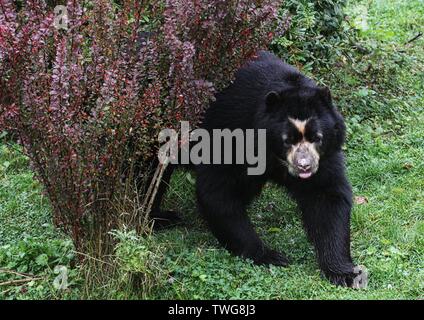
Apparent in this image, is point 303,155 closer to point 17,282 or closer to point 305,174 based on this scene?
point 305,174

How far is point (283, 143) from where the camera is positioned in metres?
5.34

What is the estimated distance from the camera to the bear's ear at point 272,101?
17.6 feet

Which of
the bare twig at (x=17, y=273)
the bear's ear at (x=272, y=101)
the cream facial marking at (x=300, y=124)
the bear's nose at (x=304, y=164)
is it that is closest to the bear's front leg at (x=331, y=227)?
the bear's nose at (x=304, y=164)

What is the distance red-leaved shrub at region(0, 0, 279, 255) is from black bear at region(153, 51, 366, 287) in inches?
22.7

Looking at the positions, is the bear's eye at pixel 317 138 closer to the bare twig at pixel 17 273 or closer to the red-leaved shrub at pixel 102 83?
the red-leaved shrub at pixel 102 83

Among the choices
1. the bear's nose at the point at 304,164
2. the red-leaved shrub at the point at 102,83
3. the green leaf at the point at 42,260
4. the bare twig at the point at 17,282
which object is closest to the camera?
the red-leaved shrub at the point at 102,83

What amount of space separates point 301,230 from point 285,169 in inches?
34.5

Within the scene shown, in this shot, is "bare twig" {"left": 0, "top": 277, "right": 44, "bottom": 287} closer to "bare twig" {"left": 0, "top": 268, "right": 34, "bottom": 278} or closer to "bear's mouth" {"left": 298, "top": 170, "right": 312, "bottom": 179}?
"bare twig" {"left": 0, "top": 268, "right": 34, "bottom": 278}

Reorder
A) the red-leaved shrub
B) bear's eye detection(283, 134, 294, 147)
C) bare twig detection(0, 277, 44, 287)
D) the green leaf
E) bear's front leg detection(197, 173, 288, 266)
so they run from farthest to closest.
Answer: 1. bear's front leg detection(197, 173, 288, 266)
2. bear's eye detection(283, 134, 294, 147)
3. the green leaf
4. bare twig detection(0, 277, 44, 287)
5. the red-leaved shrub

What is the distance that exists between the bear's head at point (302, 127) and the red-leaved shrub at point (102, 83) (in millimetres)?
493

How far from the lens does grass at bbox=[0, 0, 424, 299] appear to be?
4.95 meters

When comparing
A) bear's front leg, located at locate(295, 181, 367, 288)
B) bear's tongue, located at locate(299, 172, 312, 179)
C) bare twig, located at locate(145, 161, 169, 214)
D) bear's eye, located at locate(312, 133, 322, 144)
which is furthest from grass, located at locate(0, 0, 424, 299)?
bear's eye, located at locate(312, 133, 322, 144)

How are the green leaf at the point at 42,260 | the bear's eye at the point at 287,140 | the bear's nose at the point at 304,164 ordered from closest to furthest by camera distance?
the green leaf at the point at 42,260
the bear's nose at the point at 304,164
the bear's eye at the point at 287,140
